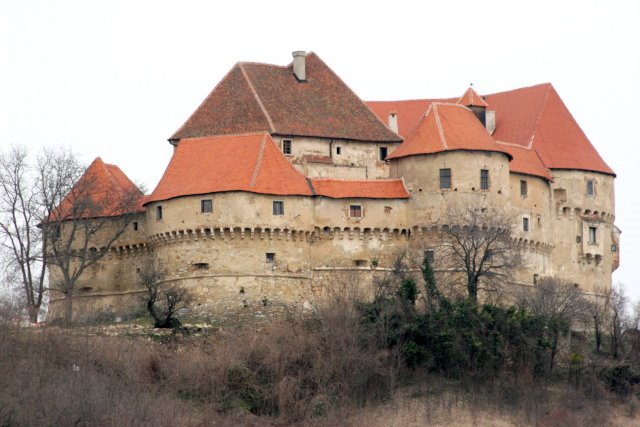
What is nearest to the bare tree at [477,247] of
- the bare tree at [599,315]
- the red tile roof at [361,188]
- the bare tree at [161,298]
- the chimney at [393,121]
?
the red tile roof at [361,188]

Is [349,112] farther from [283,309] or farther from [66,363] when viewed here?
[66,363]

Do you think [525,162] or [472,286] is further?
[525,162]

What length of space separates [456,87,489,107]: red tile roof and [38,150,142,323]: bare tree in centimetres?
1625

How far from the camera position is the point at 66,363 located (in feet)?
265

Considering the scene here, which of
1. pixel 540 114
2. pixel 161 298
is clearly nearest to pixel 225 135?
pixel 161 298

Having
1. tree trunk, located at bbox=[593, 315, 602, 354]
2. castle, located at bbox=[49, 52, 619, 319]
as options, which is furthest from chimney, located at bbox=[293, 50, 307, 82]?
tree trunk, located at bbox=[593, 315, 602, 354]

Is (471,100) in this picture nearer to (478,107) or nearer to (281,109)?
(478,107)

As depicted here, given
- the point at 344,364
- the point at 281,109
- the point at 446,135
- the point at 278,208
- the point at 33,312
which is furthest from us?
the point at 281,109

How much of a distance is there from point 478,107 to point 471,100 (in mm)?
541

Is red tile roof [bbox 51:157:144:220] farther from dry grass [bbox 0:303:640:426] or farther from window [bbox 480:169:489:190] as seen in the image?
window [bbox 480:169:489:190]

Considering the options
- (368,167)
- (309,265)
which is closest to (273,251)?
(309,265)

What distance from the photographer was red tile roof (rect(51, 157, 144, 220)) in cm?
9400

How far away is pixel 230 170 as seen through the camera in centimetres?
9138

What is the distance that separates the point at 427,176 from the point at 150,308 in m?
14.0
